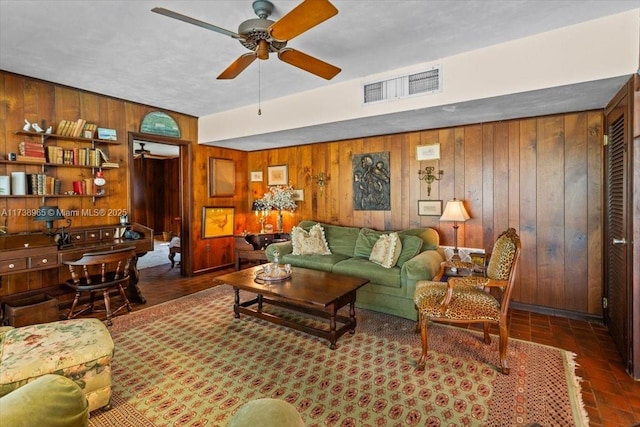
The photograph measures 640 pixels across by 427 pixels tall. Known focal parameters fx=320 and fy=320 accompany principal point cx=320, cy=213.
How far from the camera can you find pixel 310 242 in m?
4.55

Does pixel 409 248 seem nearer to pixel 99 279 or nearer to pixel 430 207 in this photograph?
pixel 430 207

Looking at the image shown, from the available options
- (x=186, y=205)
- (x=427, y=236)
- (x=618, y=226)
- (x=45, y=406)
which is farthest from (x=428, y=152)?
(x=45, y=406)

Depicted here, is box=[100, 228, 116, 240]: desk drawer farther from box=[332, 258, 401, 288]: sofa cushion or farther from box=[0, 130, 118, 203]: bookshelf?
box=[332, 258, 401, 288]: sofa cushion

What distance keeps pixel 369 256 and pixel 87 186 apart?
12.1 ft

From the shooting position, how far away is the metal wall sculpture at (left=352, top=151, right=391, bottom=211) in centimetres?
468

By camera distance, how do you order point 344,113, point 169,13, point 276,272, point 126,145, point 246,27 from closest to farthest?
point 169,13 → point 246,27 → point 276,272 → point 344,113 → point 126,145

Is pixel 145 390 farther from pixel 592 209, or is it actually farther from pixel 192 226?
pixel 592 209

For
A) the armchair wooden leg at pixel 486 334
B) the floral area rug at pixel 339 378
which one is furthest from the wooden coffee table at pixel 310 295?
the armchair wooden leg at pixel 486 334

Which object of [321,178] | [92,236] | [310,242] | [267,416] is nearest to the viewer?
[267,416]

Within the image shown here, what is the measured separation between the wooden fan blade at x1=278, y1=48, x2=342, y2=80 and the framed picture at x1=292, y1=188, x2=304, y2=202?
10.0 ft

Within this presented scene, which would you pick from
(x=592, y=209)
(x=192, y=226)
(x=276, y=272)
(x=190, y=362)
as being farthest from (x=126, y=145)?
(x=592, y=209)

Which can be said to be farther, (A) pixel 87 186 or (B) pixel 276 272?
(A) pixel 87 186

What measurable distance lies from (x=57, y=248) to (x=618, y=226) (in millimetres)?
5254

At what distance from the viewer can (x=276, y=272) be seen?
10.9 ft
